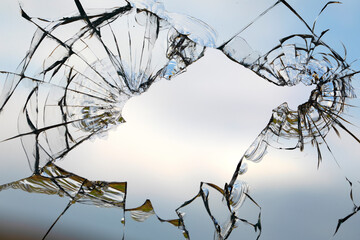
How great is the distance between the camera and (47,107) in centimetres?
82

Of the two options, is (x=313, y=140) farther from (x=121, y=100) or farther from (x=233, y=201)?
(x=121, y=100)

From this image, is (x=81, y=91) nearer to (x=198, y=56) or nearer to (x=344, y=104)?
(x=198, y=56)

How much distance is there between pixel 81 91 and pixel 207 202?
42 centimetres

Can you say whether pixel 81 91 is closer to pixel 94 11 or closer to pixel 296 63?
pixel 94 11

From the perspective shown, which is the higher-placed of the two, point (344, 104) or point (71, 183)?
point (344, 104)

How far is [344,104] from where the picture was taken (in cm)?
91

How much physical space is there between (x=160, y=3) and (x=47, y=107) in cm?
37

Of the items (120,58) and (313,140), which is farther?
(313,140)

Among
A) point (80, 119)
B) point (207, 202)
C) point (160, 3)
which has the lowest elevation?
point (207, 202)

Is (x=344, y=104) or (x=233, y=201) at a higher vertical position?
(x=344, y=104)

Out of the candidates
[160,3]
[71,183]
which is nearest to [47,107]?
[71,183]

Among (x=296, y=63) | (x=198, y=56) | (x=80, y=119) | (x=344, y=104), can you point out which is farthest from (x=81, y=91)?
(x=344, y=104)

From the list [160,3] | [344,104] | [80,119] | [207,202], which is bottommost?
[207,202]

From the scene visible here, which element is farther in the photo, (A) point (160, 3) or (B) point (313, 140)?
(B) point (313, 140)
